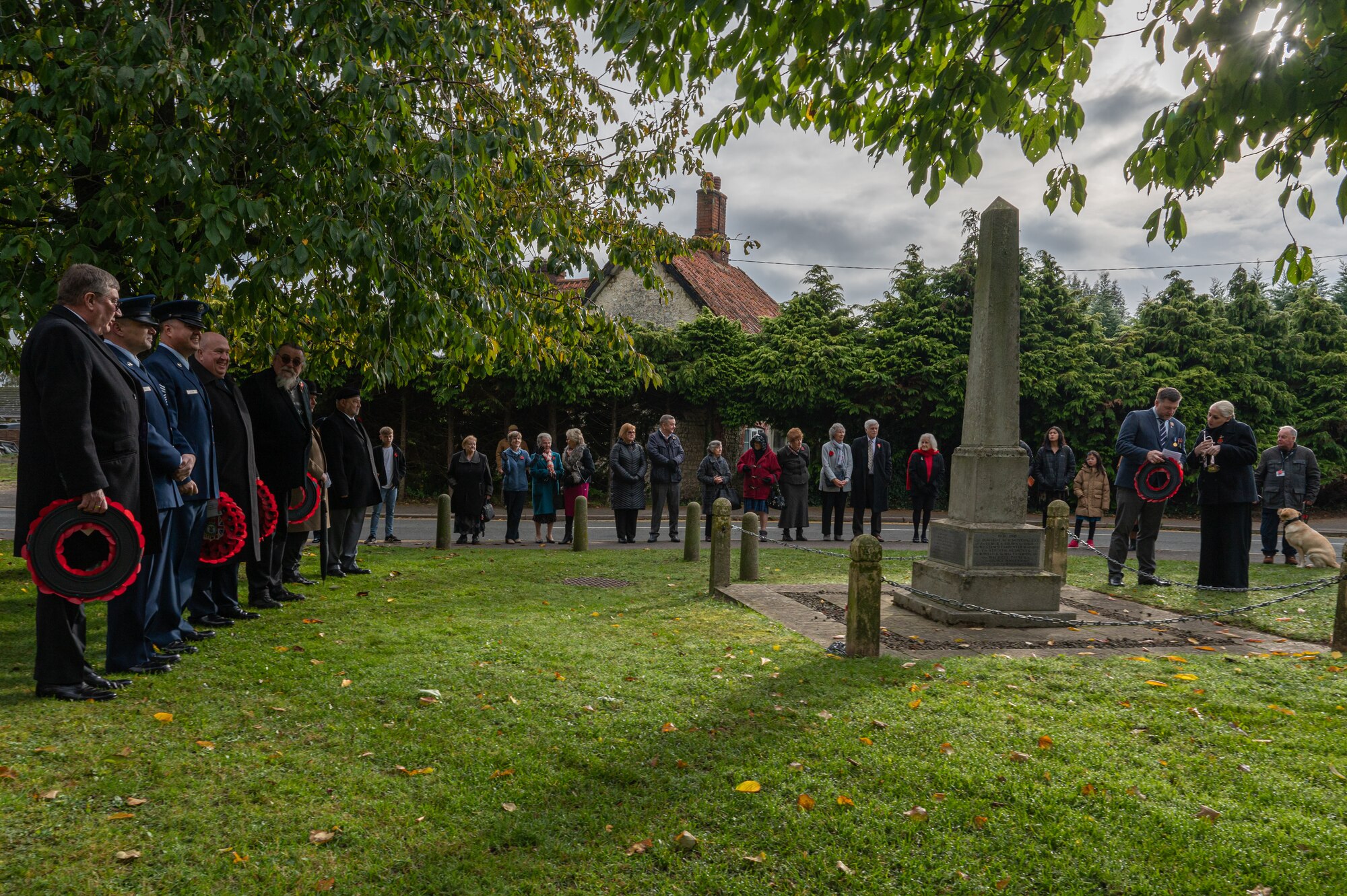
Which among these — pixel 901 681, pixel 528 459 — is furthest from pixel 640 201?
pixel 901 681

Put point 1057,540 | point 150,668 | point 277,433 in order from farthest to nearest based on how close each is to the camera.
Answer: point 1057,540 → point 277,433 → point 150,668

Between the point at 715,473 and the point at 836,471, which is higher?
the point at 836,471

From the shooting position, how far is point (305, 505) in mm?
8328

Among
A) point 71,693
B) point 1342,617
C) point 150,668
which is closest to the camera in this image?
point 71,693

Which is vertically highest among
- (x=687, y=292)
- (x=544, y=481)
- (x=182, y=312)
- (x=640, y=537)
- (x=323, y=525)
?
(x=687, y=292)

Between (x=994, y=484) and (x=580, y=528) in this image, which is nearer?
(x=994, y=484)

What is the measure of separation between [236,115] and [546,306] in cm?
445

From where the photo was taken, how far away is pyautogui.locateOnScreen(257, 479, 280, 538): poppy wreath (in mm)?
7512

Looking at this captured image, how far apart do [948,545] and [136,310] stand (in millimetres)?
6954

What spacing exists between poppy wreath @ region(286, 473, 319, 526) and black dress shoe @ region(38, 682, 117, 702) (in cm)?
342

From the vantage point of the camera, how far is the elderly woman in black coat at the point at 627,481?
14.9 meters

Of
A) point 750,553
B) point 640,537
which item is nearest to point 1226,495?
point 750,553

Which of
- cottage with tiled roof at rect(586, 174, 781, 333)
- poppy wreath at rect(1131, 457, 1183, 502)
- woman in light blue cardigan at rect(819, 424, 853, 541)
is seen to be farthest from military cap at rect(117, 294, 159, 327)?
cottage with tiled roof at rect(586, 174, 781, 333)

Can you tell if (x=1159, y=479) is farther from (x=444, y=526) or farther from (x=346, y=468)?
(x=444, y=526)
